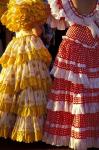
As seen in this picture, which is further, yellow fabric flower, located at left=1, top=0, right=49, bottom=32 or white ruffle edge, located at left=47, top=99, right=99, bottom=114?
yellow fabric flower, located at left=1, top=0, right=49, bottom=32

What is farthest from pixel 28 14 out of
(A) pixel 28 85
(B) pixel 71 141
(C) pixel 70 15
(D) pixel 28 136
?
(B) pixel 71 141

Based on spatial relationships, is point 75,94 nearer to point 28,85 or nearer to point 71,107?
point 71,107

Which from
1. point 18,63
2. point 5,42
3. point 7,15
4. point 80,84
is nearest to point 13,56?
point 18,63

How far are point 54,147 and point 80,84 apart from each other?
0.80 meters

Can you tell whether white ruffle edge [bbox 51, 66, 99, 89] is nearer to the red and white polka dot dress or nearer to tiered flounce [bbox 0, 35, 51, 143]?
the red and white polka dot dress

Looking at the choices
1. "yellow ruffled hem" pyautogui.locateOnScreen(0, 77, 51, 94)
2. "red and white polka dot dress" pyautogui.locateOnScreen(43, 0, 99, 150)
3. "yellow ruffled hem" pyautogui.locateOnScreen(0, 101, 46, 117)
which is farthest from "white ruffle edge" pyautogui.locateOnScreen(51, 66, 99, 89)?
"yellow ruffled hem" pyautogui.locateOnScreen(0, 101, 46, 117)

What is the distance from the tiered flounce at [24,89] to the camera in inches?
203

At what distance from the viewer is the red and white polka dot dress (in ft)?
16.5

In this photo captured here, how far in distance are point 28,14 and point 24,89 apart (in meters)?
0.87

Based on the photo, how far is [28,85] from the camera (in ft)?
17.1

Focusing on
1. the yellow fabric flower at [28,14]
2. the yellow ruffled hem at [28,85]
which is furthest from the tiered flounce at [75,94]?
the yellow fabric flower at [28,14]

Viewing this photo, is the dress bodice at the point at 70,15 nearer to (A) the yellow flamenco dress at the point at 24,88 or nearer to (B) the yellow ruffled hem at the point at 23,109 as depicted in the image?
(A) the yellow flamenco dress at the point at 24,88

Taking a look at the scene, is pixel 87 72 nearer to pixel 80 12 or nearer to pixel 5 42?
pixel 80 12

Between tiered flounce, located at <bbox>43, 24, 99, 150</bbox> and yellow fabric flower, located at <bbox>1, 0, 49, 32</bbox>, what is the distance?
387mm
